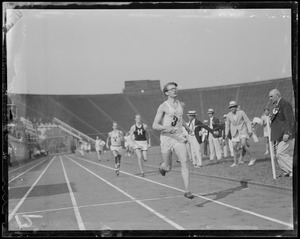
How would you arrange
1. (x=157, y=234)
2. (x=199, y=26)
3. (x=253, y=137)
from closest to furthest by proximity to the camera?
(x=157, y=234)
(x=199, y=26)
(x=253, y=137)

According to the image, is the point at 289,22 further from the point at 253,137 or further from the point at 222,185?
the point at 222,185

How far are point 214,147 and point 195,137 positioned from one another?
13.6 inches

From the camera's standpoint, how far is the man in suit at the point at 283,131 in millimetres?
5855

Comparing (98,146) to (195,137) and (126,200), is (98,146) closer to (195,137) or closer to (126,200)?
(126,200)

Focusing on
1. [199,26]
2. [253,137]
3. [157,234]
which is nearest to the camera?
[157,234]

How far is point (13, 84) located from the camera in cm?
574

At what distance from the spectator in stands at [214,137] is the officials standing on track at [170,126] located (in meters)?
0.34

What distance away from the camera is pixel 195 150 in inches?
243

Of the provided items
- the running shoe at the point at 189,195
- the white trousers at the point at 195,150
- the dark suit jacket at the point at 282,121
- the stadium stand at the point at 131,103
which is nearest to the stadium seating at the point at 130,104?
the stadium stand at the point at 131,103

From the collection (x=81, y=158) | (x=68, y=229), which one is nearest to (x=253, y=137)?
(x=81, y=158)

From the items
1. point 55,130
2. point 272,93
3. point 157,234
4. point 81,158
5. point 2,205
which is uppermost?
point 272,93

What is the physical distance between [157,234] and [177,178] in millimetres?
815

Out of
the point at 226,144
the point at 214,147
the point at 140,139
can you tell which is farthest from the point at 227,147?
the point at 140,139

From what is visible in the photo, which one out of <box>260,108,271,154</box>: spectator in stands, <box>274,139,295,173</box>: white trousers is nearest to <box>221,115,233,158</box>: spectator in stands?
<box>260,108,271,154</box>: spectator in stands
